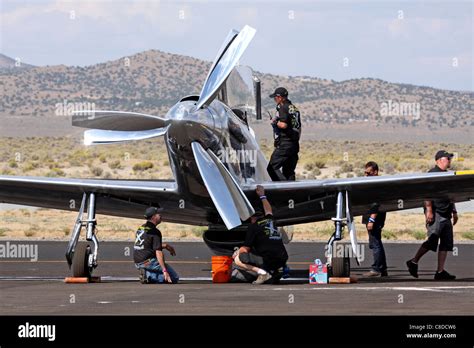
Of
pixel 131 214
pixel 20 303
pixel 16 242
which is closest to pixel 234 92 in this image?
pixel 131 214

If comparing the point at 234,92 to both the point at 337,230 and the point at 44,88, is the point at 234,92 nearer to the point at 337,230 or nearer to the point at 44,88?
the point at 337,230

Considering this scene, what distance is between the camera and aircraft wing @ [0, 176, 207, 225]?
21.3 m

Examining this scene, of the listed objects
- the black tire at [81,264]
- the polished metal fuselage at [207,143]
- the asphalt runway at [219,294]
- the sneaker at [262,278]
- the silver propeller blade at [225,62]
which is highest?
the silver propeller blade at [225,62]

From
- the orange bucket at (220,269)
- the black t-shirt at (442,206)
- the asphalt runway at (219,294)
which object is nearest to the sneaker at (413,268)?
the asphalt runway at (219,294)

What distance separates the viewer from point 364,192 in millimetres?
21328

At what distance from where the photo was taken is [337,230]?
20.3 m

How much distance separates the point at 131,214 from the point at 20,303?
875cm

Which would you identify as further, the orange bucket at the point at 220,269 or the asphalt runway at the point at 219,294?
the orange bucket at the point at 220,269

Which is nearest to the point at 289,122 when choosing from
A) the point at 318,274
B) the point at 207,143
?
the point at 207,143

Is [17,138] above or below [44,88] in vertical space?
below

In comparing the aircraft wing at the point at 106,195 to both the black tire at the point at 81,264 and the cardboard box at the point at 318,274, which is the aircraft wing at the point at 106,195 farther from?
the cardboard box at the point at 318,274

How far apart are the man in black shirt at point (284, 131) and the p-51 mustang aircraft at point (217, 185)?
1.68 ft

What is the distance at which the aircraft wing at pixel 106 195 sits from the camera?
70.0ft

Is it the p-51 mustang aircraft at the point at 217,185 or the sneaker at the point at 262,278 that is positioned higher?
the p-51 mustang aircraft at the point at 217,185
